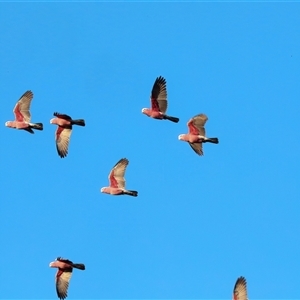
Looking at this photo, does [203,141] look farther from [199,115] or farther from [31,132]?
[31,132]

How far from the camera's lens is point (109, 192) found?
52562mm

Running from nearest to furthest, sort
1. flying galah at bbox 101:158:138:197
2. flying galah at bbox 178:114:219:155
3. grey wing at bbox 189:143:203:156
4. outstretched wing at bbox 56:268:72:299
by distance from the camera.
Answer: flying galah at bbox 178:114:219:155 < outstretched wing at bbox 56:268:72:299 < grey wing at bbox 189:143:203:156 < flying galah at bbox 101:158:138:197

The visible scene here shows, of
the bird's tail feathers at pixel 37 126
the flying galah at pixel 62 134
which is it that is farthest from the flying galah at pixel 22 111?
the flying galah at pixel 62 134

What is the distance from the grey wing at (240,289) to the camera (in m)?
50.8

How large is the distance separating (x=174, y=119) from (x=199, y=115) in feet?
4.85

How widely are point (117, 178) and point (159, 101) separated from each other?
518 centimetres

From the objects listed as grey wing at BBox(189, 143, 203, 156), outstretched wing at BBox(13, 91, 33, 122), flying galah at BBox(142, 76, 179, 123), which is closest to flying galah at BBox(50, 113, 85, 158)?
outstretched wing at BBox(13, 91, 33, 122)

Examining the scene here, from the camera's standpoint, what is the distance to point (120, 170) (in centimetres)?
5272

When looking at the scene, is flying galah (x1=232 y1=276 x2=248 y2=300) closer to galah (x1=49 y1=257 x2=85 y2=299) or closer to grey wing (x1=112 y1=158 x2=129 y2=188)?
grey wing (x1=112 y1=158 x2=129 y2=188)

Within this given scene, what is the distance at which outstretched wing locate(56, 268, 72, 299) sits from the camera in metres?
51.4

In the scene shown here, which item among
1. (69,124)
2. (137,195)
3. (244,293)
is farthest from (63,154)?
(244,293)

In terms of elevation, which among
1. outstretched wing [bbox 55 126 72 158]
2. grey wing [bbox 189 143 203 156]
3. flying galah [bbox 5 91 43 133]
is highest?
flying galah [bbox 5 91 43 133]

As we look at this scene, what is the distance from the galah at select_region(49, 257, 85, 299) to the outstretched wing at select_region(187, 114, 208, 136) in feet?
33.6

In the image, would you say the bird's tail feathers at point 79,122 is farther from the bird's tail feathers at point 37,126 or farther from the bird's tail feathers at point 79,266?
the bird's tail feathers at point 79,266
